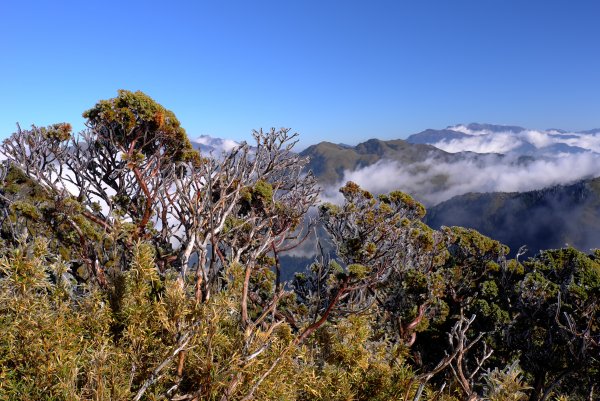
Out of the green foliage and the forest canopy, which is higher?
the green foliage

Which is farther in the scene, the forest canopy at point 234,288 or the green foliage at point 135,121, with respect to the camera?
the green foliage at point 135,121

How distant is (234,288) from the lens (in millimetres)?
4969

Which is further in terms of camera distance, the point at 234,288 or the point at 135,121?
the point at 135,121

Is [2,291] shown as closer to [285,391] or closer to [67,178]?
[285,391]

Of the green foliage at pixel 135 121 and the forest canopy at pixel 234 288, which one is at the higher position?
the green foliage at pixel 135 121

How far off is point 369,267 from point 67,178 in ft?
37.3

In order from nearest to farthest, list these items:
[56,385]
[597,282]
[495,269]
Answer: [56,385]
[597,282]
[495,269]

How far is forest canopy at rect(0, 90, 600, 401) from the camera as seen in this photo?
4.00 meters

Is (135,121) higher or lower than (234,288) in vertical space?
higher

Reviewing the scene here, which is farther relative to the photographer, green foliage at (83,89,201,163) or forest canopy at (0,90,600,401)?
green foliage at (83,89,201,163)

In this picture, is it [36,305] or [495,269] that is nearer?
[36,305]

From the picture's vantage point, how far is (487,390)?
4355 millimetres

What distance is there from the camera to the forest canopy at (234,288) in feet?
13.1

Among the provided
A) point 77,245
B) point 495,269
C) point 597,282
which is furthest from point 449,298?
point 77,245
